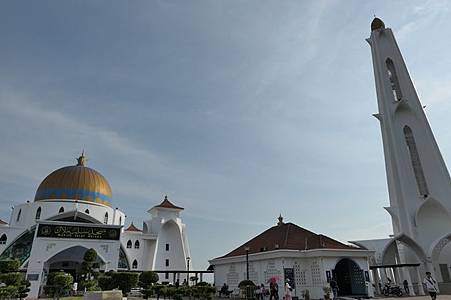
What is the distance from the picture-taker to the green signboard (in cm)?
2980

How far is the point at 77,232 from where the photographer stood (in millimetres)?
30719

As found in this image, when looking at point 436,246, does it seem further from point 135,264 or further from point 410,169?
point 135,264

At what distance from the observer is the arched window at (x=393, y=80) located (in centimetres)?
3434

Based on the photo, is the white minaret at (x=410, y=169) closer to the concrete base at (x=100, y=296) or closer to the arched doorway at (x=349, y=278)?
the arched doorway at (x=349, y=278)

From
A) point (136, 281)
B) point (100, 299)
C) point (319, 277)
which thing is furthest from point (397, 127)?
point (100, 299)

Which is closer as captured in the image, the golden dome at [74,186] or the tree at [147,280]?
the tree at [147,280]

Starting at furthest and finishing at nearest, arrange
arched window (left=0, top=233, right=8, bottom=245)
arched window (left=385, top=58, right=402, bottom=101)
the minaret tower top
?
arched window (left=0, top=233, right=8, bottom=245), arched window (left=385, top=58, right=402, bottom=101), the minaret tower top

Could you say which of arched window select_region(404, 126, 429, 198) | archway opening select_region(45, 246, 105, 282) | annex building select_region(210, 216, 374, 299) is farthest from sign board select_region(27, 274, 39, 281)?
arched window select_region(404, 126, 429, 198)

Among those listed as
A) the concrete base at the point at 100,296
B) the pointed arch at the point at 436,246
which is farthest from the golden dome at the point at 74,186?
the pointed arch at the point at 436,246

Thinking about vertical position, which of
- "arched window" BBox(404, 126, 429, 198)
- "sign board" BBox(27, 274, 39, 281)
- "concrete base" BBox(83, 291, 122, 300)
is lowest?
"concrete base" BBox(83, 291, 122, 300)

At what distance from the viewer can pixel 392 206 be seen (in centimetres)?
3198

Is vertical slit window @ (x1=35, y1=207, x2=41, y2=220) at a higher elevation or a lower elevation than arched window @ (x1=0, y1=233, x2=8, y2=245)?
higher

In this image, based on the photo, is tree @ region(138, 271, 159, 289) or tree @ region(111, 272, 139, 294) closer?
tree @ region(111, 272, 139, 294)

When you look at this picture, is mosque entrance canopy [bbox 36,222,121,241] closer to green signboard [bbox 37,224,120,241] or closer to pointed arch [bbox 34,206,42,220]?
green signboard [bbox 37,224,120,241]
